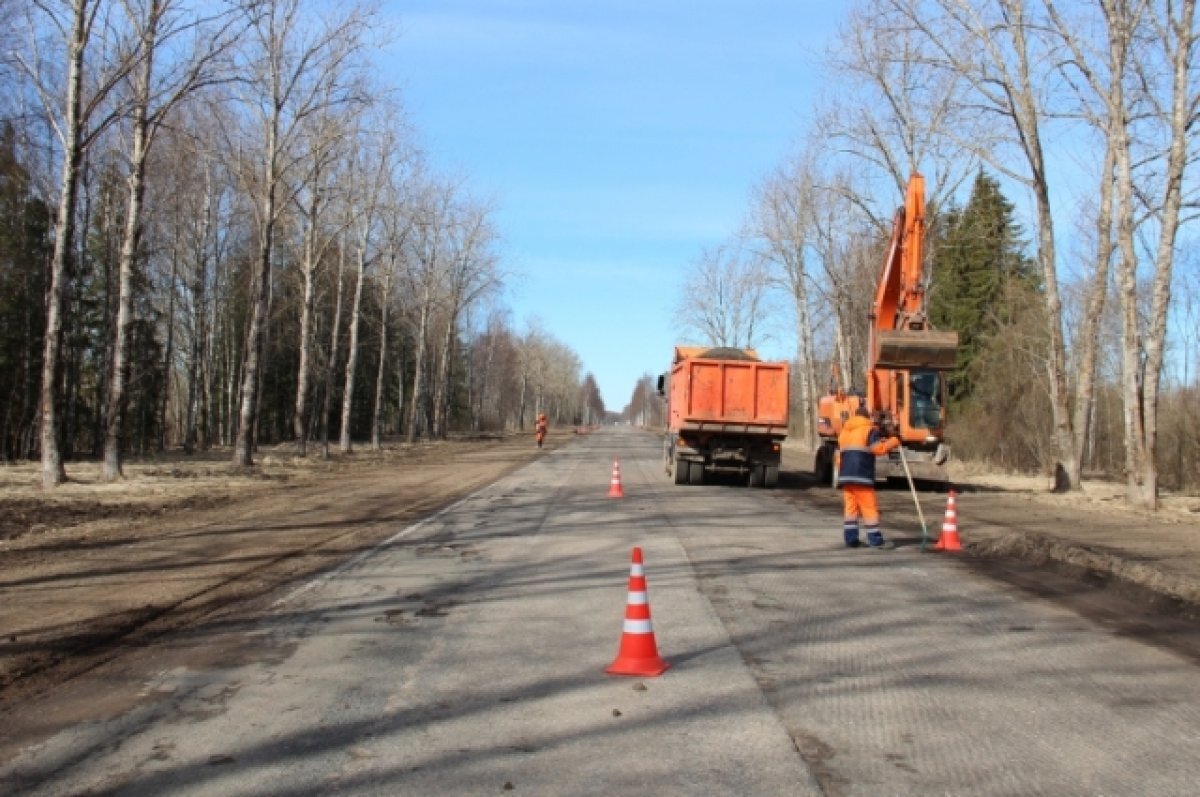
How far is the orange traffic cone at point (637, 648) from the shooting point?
600cm

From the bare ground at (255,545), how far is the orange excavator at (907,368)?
113cm

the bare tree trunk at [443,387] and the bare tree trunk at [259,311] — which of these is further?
the bare tree trunk at [443,387]

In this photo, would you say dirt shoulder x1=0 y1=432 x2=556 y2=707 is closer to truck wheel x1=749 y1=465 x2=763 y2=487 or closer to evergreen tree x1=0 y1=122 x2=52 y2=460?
truck wheel x1=749 y1=465 x2=763 y2=487

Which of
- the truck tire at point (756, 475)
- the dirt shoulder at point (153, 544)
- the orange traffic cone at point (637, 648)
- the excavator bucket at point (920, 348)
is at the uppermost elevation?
the excavator bucket at point (920, 348)

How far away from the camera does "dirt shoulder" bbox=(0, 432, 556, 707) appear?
23.2 feet

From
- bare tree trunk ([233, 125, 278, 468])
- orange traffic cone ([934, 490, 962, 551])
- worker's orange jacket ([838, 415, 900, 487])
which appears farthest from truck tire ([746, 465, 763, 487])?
bare tree trunk ([233, 125, 278, 468])

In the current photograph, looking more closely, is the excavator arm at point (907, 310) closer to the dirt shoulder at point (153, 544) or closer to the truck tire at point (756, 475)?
the truck tire at point (756, 475)

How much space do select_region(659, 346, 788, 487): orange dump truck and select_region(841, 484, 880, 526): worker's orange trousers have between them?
1008 centimetres

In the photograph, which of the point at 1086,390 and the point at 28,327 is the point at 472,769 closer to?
the point at 1086,390

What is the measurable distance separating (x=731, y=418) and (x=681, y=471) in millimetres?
1926

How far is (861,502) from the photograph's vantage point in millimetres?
12320

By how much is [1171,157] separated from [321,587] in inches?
691

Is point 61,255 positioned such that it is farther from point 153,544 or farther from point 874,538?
point 874,538

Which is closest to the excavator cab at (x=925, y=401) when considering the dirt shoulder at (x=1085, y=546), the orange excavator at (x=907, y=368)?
the orange excavator at (x=907, y=368)
